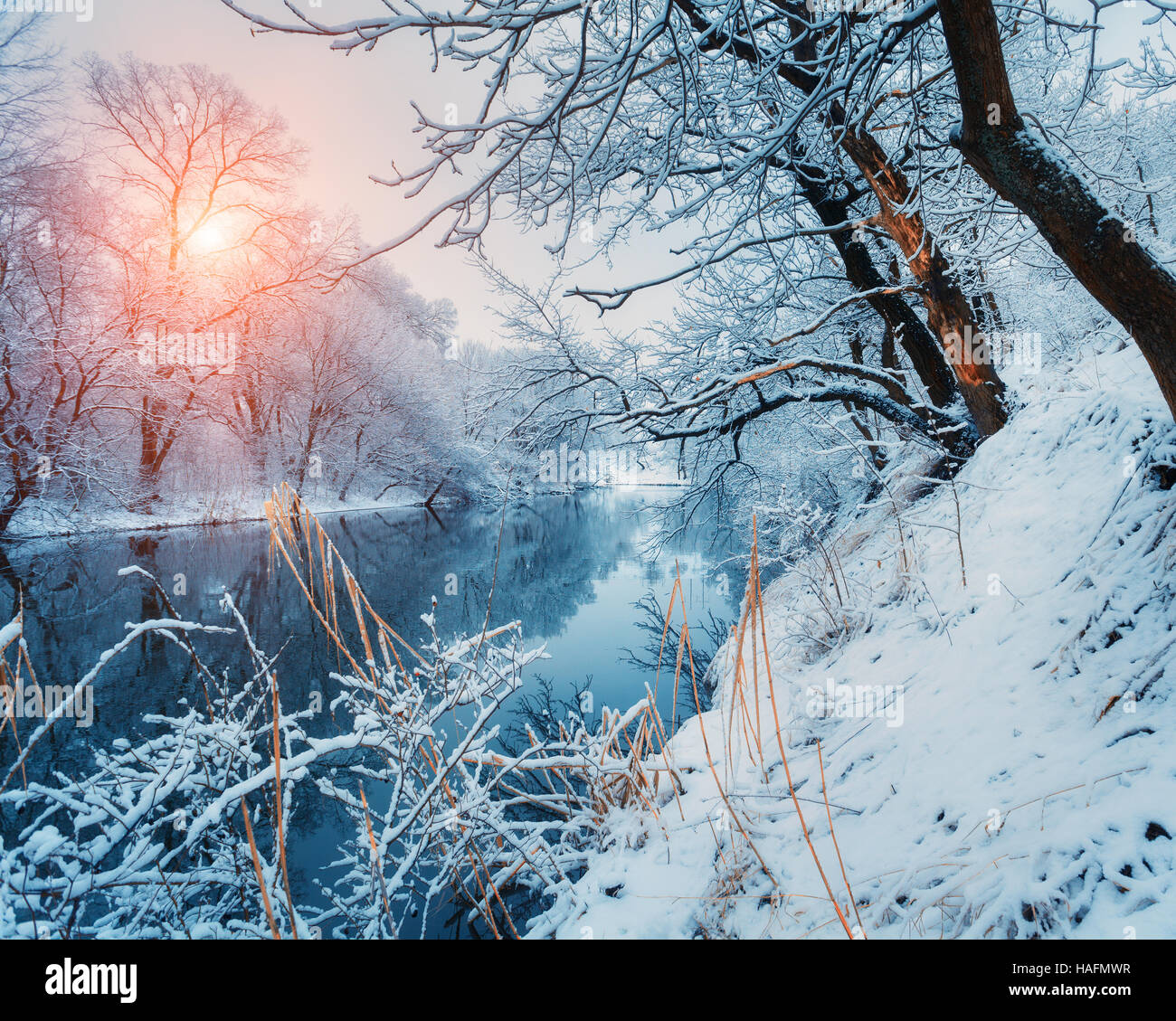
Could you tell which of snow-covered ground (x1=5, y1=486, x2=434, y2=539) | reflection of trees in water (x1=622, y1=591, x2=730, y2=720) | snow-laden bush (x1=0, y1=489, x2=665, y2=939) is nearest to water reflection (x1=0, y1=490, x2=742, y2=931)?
reflection of trees in water (x1=622, y1=591, x2=730, y2=720)

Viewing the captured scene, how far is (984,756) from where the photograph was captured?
1.41 m

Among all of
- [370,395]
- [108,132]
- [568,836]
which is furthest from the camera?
[370,395]

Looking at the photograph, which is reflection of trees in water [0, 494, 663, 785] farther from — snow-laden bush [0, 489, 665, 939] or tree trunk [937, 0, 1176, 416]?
tree trunk [937, 0, 1176, 416]

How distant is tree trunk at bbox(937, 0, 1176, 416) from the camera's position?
5.06 feet

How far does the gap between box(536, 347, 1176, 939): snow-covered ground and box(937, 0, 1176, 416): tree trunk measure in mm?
469

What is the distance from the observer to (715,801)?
1.96 m

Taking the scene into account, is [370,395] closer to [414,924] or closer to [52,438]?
[52,438]

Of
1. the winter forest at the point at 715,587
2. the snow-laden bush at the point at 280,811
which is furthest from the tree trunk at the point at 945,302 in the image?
the snow-laden bush at the point at 280,811

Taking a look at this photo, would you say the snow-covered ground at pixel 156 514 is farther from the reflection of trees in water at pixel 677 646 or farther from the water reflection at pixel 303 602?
the reflection of trees in water at pixel 677 646

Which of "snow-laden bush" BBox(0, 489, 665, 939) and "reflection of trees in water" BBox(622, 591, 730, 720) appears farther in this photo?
"reflection of trees in water" BBox(622, 591, 730, 720)

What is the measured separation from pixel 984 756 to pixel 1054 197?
181cm

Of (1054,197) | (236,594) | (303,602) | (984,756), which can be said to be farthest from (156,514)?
(1054,197)

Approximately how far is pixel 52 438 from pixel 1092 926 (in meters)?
15.4
